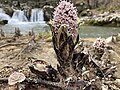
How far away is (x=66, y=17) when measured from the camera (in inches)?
89.7

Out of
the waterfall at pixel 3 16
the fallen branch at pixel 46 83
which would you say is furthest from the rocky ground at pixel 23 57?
the waterfall at pixel 3 16

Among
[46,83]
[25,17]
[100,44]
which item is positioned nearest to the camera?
[46,83]

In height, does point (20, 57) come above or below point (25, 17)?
above

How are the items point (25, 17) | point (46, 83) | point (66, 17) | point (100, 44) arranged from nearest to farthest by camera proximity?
point (66, 17) → point (46, 83) → point (100, 44) → point (25, 17)

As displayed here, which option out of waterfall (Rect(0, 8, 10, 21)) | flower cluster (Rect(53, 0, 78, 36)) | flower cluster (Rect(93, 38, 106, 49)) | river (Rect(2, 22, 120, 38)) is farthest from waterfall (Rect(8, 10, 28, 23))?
flower cluster (Rect(53, 0, 78, 36))

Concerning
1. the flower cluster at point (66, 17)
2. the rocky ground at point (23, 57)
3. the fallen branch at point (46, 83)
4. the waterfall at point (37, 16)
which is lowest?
the waterfall at point (37, 16)

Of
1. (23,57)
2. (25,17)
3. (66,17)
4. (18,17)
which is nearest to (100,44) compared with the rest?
(66,17)

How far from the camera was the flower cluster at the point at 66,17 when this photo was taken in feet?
7.47

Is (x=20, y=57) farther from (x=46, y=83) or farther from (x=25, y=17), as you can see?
(x=25, y=17)

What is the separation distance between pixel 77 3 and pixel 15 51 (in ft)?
64.8

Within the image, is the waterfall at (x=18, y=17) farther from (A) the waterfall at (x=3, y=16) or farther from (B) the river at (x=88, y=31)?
(B) the river at (x=88, y=31)

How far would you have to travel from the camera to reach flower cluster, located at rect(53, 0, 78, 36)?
7.47 ft

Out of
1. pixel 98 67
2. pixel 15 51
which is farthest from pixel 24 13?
pixel 98 67

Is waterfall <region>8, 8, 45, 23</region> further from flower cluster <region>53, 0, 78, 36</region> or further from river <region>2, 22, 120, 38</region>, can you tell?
flower cluster <region>53, 0, 78, 36</region>
